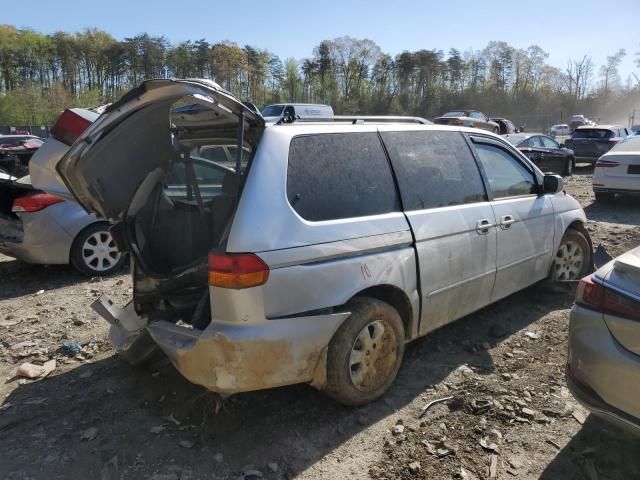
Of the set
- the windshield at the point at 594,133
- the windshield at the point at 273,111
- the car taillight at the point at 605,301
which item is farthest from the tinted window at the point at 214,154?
the windshield at the point at 594,133

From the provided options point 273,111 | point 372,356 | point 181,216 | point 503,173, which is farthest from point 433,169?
point 273,111

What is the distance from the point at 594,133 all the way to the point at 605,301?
755 inches

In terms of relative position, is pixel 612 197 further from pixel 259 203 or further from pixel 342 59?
pixel 342 59

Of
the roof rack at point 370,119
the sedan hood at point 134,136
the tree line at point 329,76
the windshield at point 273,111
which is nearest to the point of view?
the sedan hood at point 134,136

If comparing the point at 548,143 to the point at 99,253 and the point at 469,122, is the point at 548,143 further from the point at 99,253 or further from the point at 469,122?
the point at 99,253

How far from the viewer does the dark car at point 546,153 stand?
16.8 meters

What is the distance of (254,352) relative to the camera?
2.63 metres

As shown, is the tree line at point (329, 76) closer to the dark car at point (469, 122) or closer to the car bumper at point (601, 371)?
the dark car at point (469, 122)

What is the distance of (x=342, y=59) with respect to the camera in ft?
295

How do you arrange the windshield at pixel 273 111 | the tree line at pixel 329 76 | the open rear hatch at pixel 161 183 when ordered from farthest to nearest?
the tree line at pixel 329 76 → the windshield at pixel 273 111 → the open rear hatch at pixel 161 183

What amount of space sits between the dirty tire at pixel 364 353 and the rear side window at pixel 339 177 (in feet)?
1.97

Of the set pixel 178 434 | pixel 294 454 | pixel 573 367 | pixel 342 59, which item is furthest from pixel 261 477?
pixel 342 59

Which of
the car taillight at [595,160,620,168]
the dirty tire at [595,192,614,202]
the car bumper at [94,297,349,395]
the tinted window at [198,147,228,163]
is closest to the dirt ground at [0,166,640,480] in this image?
the car bumper at [94,297,349,395]

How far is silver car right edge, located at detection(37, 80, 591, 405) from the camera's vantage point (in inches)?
104
